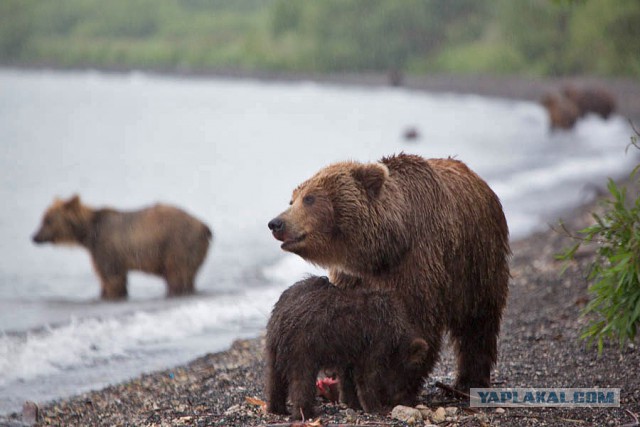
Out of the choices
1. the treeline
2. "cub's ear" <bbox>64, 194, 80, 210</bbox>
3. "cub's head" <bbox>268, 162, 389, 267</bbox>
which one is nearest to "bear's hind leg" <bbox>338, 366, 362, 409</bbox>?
"cub's head" <bbox>268, 162, 389, 267</bbox>

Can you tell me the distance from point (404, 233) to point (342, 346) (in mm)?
739

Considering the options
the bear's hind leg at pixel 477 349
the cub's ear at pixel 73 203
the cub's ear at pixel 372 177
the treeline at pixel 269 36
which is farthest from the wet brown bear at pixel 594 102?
the cub's ear at pixel 372 177

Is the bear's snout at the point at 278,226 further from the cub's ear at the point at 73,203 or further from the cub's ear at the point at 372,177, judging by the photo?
the cub's ear at the point at 73,203

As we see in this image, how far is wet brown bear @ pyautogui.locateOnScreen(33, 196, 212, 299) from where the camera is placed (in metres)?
12.0

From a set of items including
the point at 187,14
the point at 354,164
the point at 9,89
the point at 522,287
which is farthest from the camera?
the point at 187,14

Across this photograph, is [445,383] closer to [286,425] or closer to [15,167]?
[286,425]

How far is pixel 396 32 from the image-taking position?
78.4 metres

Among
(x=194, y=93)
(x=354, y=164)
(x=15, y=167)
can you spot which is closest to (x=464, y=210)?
(x=354, y=164)

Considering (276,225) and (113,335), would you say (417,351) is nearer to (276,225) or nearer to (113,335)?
(276,225)

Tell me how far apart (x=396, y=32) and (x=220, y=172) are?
46748 millimetres

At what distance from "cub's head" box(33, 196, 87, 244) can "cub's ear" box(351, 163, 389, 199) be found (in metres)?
7.97

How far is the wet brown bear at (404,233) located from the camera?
18.2ft

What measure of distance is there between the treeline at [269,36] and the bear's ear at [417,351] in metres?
63.7

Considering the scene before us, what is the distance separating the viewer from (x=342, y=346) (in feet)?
18.0
